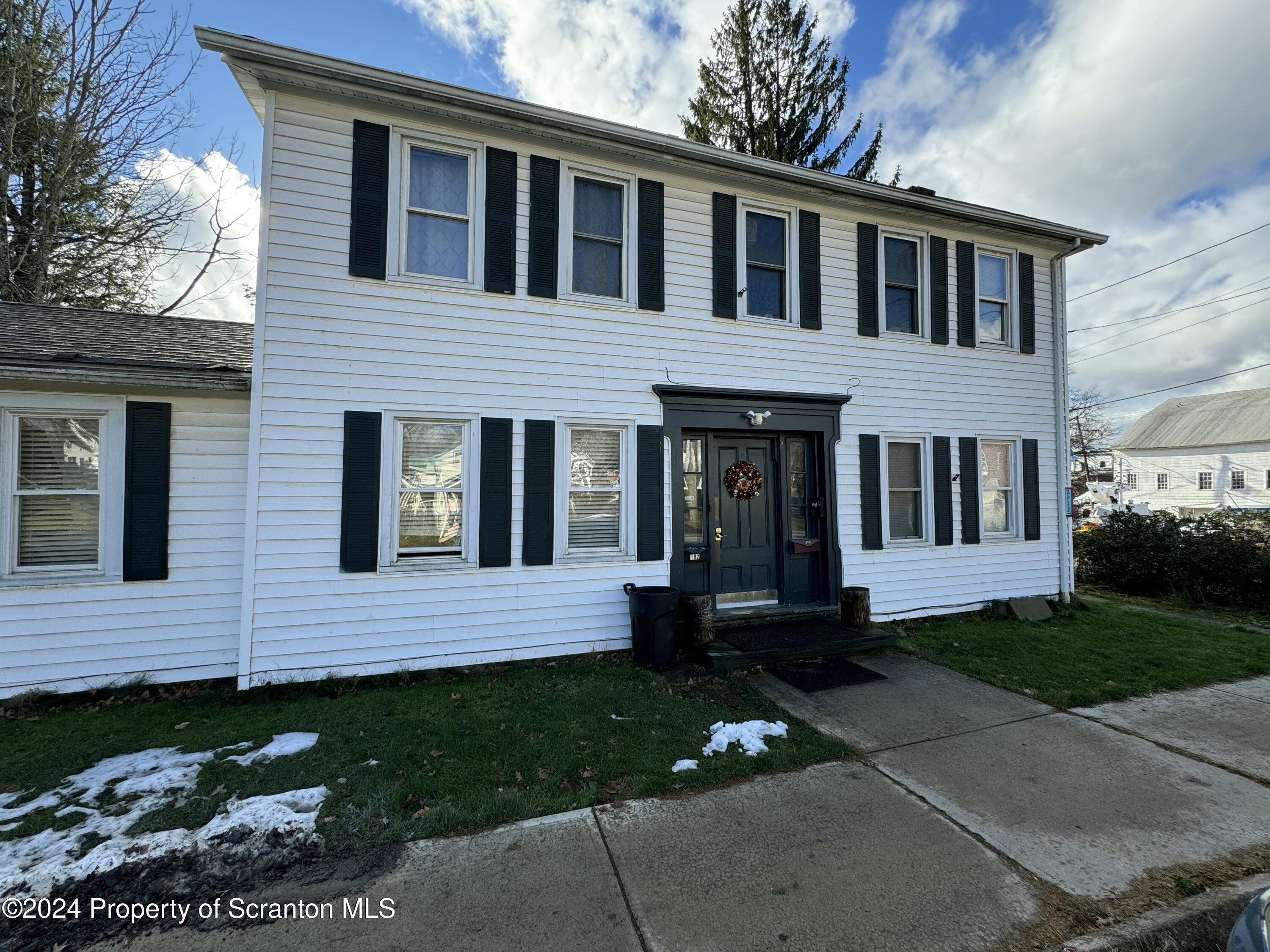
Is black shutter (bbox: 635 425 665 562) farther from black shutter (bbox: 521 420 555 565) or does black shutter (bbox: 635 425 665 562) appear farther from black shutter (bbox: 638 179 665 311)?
black shutter (bbox: 638 179 665 311)

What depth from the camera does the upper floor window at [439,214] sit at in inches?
225

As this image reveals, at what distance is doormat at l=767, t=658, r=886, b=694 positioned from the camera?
5.30 meters

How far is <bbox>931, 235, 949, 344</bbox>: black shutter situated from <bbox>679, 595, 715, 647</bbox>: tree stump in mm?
5101

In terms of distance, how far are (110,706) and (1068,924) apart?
6.83 metres

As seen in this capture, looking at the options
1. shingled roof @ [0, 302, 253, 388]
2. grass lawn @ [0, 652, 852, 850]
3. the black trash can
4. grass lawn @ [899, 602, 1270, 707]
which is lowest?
grass lawn @ [0, 652, 852, 850]

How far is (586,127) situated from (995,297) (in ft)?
21.2

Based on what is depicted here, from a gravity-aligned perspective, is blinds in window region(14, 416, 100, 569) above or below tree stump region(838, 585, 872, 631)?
above

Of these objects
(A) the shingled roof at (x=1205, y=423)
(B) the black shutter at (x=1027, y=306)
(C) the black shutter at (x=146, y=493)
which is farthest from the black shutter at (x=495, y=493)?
(A) the shingled roof at (x=1205, y=423)

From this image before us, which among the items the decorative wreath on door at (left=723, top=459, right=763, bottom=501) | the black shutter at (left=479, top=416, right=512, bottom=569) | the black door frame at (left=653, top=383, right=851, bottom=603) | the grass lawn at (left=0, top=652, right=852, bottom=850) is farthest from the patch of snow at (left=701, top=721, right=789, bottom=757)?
the decorative wreath on door at (left=723, top=459, right=763, bottom=501)

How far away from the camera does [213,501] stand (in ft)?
17.4

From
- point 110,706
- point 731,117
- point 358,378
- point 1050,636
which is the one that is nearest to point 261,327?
point 358,378

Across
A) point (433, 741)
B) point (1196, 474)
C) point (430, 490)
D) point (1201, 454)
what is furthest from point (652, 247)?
point (1196, 474)

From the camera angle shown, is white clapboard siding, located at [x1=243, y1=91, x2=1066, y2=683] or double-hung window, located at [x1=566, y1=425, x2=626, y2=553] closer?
white clapboard siding, located at [x1=243, y1=91, x2=1066, y2=683]

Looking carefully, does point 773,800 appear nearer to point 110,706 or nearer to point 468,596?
point 468,596
